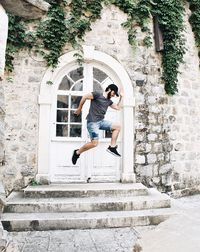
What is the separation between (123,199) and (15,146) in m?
Result: 2.50

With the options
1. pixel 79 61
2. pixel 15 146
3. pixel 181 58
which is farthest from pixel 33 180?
pixel 181 58

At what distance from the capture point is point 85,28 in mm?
6809

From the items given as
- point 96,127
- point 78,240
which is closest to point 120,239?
point 78,240

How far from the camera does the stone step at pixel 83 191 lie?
5633 mm

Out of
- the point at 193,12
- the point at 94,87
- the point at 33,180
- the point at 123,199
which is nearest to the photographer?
the point at 123,199

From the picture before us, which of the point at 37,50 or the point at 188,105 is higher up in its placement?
the point at 37,50

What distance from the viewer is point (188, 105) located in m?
7.82

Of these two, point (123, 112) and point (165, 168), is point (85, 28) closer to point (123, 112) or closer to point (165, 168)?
point (123, 112)

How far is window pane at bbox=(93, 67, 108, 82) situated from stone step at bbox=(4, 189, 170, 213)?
8.92 ft

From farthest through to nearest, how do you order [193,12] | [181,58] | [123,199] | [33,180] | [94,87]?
[193,12], [181,58], [94,87], [33,180], [123,199]

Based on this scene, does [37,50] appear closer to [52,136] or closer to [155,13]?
[52,136]

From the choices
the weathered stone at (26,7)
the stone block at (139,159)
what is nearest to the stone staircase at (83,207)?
the stone block at (139,159)

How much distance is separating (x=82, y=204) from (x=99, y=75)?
3058 mm

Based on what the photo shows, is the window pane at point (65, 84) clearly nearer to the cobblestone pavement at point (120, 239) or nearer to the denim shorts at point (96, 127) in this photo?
the denim shorts at point (96, 127)
